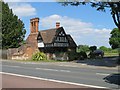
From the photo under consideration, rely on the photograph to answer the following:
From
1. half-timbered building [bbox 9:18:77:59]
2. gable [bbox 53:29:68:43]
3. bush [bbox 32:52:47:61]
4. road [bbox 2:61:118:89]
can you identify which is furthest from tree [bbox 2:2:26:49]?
road [bbox 2:61:118:89]

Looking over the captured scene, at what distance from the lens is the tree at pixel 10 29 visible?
67.1 meters

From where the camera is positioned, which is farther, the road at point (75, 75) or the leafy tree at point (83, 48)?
the leafy tree at point (83, 48)

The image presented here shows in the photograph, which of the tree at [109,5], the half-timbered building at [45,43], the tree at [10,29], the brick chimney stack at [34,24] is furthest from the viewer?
the tree at [10,29]

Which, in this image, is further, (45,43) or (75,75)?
(45,43)

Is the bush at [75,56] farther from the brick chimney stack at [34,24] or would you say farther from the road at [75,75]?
the road at [75,75]

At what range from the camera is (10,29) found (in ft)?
224

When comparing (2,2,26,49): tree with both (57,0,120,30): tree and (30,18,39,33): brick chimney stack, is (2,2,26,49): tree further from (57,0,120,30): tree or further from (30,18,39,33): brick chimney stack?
(57,0,120,30): tree

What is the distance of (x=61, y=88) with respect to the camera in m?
14.6

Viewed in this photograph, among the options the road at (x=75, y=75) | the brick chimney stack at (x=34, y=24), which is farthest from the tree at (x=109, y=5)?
the brick chimney stack at (x=34, y=24)

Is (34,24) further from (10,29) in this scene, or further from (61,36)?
(10,29)

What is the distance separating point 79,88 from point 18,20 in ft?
197

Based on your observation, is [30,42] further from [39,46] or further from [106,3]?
[106,3]

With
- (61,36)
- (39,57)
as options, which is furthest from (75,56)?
(61,36)

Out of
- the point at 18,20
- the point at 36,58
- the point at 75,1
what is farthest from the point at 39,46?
the point at 75,1
